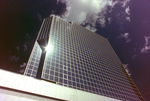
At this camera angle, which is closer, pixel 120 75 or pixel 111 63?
pixel 120 75

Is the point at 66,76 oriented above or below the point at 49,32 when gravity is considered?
below

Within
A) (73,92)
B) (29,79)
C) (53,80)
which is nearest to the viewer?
(29,79)

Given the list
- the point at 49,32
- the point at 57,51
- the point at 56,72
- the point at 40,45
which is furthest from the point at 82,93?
the point at 49,32

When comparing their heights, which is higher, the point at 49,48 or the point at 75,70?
the point at 49,48

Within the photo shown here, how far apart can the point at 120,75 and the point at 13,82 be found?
72012 millimetres

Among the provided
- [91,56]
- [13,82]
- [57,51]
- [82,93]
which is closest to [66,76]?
[57,51]

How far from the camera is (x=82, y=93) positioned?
24516mm

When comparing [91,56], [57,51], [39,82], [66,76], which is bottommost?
[39,82]

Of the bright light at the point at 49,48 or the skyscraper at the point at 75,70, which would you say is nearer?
the skyscraper at the point at 75,70

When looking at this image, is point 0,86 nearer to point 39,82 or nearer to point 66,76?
point 39,82

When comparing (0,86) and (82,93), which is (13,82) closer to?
(0,86)

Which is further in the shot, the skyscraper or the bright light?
the bright light

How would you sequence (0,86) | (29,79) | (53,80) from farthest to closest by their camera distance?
1. (53,80)
2. (29,79)
3. (0,86)

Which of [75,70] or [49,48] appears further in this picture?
[75,70]
